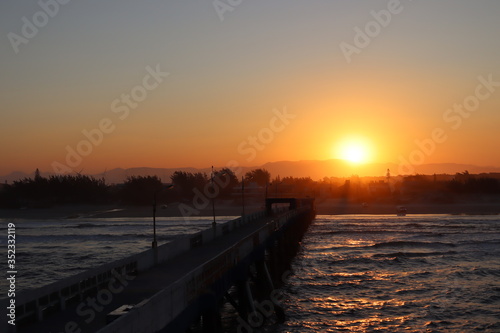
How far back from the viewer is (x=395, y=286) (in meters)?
40.4

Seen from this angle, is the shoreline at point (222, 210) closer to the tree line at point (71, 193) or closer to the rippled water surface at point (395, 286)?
the tree line at point (71, 193)

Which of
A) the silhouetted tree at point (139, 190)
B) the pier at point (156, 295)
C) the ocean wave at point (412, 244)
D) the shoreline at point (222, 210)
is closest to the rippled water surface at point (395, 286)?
the ocean wave at point (412, 244)

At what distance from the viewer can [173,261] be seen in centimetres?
2834

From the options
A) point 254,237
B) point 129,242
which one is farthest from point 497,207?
point 254,237

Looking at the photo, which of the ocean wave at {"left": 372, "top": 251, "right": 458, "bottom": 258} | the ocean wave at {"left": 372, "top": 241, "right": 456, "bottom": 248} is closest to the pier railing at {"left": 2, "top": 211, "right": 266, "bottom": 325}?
the ocean wave at {"left": 372, "top": 251, "right": 458, "bottom": 258}

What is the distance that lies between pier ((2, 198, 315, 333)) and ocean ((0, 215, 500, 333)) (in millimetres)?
3864

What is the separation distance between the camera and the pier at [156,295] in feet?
50.6

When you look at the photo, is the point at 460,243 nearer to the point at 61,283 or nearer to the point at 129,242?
the point at 129,242

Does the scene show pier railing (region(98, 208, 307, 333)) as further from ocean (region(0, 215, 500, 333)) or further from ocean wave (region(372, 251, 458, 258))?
ocean wave (region(372, 251, 458, 258))

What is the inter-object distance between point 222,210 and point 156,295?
13578 cm

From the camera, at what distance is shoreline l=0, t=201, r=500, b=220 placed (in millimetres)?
141125

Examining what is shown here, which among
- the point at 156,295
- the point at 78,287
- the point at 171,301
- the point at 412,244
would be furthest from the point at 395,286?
the point at 412,244

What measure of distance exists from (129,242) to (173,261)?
157ft

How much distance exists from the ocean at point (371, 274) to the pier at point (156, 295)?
386cm
